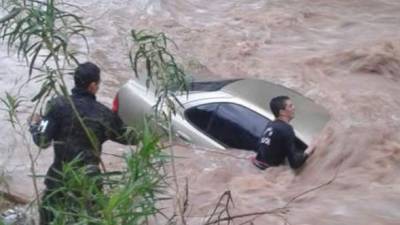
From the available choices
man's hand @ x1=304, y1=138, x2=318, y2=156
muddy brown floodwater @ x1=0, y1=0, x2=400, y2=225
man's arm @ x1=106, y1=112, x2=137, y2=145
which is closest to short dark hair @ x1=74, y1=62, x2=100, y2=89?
man's arm @ x1=106, y1=112, x2=137, y2=145

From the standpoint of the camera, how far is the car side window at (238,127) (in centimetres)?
952

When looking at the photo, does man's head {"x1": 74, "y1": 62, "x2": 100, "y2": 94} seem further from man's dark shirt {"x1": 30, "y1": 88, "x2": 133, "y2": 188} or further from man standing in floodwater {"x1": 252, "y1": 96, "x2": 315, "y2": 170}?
man standing in floodwater {"x1": 252, "y1": 96, "x2": 315, "y2": 170}

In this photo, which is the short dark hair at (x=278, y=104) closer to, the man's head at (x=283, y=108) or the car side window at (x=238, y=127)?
the man's head at (x=283, y=108)

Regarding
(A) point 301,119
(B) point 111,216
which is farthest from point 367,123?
(B) point 111,216

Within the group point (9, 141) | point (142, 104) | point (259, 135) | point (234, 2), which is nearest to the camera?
point (259, 135)

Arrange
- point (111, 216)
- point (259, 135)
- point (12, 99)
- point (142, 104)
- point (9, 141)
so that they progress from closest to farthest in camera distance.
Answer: point (111, 216) → point (12, 99) → point (259, 135) → point (142, 104) → point (9, 141)

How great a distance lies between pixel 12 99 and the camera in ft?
17.9

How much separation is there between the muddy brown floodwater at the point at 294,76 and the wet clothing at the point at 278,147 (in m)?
0.10

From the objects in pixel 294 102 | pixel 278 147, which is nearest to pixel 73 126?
pixel 278 147

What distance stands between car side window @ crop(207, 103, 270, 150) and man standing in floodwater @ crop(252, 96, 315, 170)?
1.25 feet

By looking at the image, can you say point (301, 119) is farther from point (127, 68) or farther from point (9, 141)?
point (127, 68)

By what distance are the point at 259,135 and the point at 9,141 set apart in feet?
10.9

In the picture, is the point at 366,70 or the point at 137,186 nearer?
the point at 137,186

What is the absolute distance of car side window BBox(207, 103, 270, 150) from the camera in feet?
31.2
